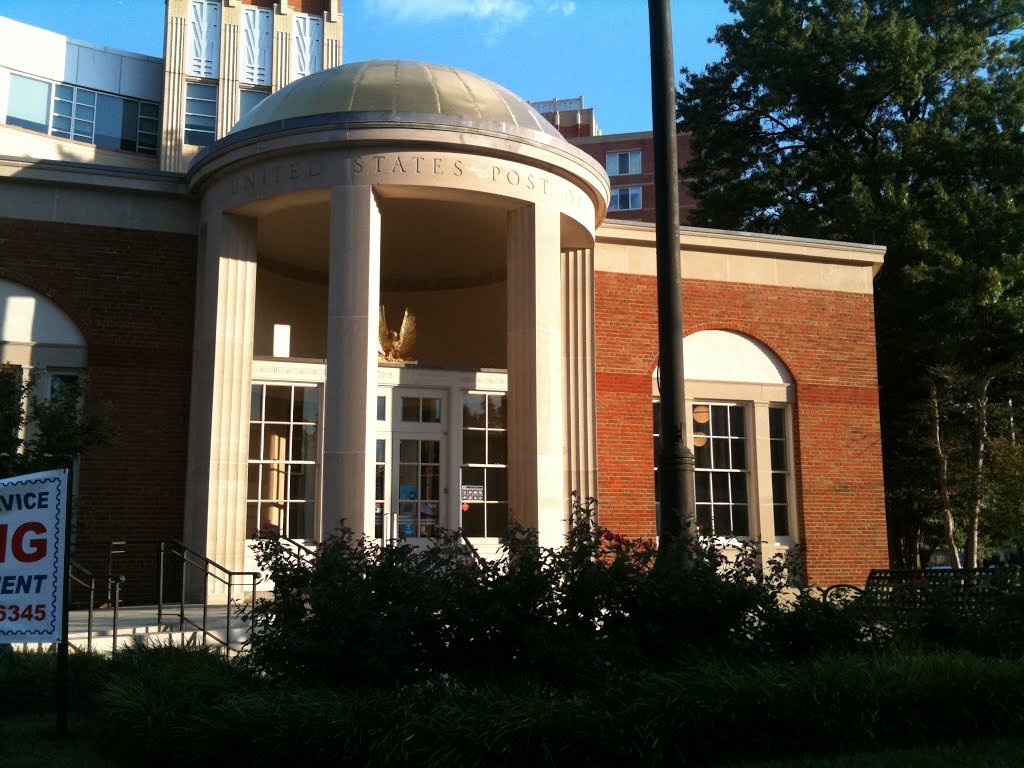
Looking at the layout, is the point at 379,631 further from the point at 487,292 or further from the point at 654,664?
the point at 487,292

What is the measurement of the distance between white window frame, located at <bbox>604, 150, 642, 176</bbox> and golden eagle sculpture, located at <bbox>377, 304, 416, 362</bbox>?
5065cm

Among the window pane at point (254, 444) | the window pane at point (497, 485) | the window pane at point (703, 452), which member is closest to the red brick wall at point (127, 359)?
the window pane at point (254, 444)

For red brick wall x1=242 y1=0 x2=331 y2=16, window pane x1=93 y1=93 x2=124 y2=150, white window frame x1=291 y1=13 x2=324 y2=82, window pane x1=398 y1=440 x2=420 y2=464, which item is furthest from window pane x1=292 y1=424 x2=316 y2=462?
red brick wall x1=242 y1=0 x2=331 y2=16

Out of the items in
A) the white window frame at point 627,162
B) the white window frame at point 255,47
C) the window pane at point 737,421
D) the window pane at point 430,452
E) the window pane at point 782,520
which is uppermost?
the white window frame at point 627,162

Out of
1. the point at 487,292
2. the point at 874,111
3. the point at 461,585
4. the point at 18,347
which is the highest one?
the point at 874,111

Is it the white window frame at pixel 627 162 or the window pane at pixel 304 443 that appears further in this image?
the white window frame at pixel 627 162

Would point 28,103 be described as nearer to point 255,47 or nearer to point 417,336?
point 255,47

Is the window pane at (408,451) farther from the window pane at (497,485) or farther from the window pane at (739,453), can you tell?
the window pane at (739,453)

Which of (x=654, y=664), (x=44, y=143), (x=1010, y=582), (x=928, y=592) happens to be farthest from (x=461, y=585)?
(x=44, y=143)

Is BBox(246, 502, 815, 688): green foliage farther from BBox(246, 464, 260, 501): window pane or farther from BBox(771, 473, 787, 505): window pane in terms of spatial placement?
BBox(771, 473, 787, 505): window pane

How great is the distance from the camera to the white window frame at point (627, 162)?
2618 inches

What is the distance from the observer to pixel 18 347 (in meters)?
15.0

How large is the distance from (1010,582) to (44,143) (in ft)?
123

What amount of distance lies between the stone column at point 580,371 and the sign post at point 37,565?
9.37m
